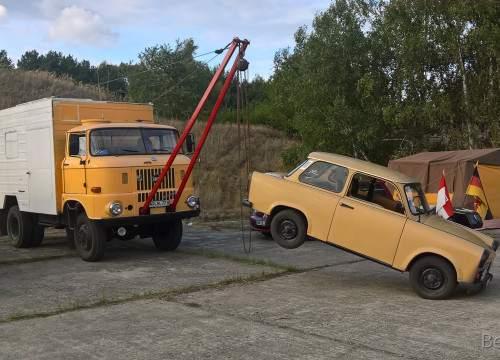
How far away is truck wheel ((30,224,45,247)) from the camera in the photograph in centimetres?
1250

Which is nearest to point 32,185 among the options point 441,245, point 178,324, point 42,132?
point 42,132

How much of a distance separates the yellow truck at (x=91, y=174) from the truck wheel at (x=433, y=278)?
5019mm

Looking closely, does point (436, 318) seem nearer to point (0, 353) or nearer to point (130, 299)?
point (130, 299)

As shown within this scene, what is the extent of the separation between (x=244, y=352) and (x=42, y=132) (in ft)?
26.1

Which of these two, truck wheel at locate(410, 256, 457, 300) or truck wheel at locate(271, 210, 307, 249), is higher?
truck wheel at locate(271, 210, 307, 249)

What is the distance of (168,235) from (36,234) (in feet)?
10.6

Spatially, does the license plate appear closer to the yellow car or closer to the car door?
the yellow car

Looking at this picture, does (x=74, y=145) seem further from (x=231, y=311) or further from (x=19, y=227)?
(x=231, y=311)

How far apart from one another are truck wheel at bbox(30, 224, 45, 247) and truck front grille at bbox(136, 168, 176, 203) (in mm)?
3385

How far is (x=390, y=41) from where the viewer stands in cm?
2591

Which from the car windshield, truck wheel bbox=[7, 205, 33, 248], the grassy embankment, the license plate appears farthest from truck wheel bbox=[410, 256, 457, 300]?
Answer: the grassy embankment

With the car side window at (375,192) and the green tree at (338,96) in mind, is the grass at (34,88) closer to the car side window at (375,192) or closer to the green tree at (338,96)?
the green tree at (338,96)

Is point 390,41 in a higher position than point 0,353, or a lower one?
higher

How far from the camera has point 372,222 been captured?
7.87 meters
